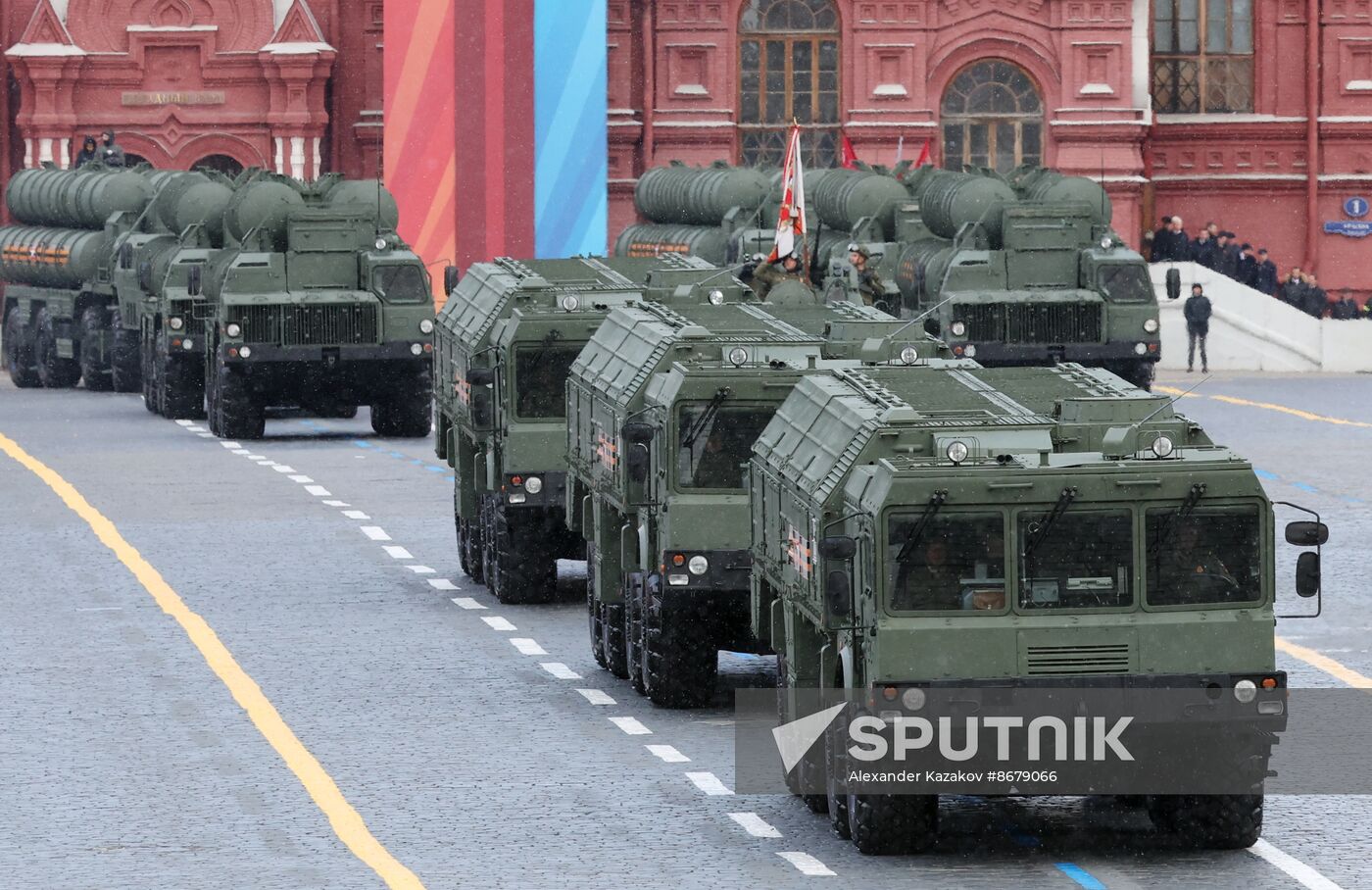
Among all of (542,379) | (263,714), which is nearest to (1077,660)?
(263,714)

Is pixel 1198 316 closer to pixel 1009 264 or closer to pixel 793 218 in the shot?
pixel 1009 264

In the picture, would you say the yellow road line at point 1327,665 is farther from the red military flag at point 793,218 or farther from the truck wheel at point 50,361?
the truck wheel at point 50,361

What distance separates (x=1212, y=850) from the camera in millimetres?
13852

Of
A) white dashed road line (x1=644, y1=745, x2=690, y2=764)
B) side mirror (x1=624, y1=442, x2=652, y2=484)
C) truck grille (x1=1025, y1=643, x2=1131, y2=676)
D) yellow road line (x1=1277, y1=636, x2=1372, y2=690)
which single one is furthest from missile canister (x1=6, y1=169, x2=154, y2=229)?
truck grille (x1=1025, y1=643, x2=1131, y2=676)

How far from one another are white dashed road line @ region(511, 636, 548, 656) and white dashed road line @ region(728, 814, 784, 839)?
5656mm

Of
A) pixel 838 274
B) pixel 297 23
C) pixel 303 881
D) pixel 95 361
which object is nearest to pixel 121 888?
pixel 303 881

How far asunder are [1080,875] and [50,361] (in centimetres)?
3633

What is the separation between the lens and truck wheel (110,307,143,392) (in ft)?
148

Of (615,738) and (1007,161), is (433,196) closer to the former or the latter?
(1007,161)

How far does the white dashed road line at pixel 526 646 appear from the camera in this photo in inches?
800

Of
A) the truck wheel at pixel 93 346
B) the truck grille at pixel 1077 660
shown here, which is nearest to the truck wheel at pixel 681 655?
the truck grille at pixel 1077 660

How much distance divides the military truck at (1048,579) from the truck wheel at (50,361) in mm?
34882

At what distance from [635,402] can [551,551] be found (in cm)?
440

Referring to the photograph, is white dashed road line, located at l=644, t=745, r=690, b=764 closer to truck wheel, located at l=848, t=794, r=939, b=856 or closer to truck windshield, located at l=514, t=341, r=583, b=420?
truck wheel, located at l=848, t=794, r=939, b=856
